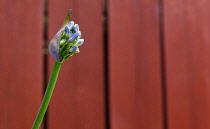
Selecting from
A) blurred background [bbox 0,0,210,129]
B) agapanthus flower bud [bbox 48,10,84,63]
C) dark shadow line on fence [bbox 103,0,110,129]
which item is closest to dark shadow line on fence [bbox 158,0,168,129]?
blurred background [bbox 0,0,210,129]

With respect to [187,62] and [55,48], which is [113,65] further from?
[55,48]

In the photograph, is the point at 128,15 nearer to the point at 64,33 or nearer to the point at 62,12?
the point at 62,12

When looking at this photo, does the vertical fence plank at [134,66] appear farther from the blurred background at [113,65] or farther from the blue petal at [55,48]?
the blue petal at [55,48]

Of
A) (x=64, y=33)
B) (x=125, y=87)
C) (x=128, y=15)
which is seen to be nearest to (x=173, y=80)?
(x=125, y=87)

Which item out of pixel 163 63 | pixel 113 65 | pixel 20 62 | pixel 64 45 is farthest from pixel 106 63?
pixel 64 45

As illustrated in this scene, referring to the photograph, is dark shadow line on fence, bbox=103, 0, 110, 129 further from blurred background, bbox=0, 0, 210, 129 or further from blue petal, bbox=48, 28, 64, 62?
blue petal, bbox=48, 28, 64, 62

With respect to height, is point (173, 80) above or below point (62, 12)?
below

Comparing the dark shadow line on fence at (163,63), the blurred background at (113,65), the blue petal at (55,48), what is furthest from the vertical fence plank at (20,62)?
the blue petal at (55,48)
